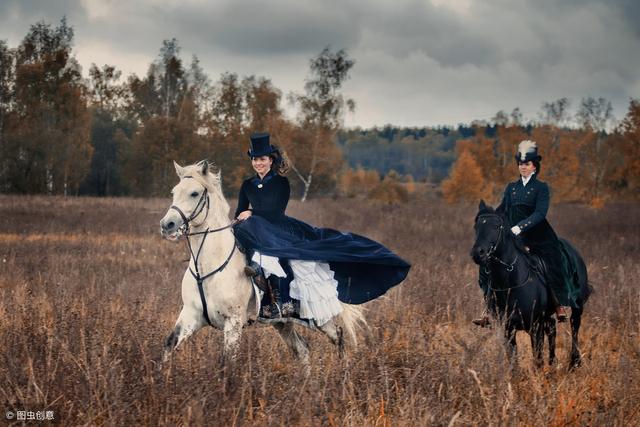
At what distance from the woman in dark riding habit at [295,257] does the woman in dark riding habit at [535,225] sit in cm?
118

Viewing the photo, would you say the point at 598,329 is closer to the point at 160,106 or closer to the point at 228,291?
the point at 228,291

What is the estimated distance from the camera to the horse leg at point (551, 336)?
635 cm

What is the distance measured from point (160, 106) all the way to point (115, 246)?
37192mm

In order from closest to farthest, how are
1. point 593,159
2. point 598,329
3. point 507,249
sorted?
point 507,249
point 598,329
point 593,159

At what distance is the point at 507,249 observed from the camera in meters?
6.32

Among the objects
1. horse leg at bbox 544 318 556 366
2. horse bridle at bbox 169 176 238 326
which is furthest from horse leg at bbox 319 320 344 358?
horse leg at bbox 544 318 556 366

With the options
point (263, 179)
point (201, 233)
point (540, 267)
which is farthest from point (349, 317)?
point (540, 267)

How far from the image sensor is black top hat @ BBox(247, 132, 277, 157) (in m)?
6.15

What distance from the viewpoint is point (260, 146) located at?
244 inches

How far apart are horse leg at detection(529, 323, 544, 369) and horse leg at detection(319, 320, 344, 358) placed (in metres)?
1.82

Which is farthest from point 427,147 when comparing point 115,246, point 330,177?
point 115,246

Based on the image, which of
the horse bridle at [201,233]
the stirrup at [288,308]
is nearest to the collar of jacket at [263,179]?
the horse bridle at [201,233]

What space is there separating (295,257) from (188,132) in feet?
131

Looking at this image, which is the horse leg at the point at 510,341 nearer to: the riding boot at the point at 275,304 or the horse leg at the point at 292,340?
the horse leg at the point at 292,340
